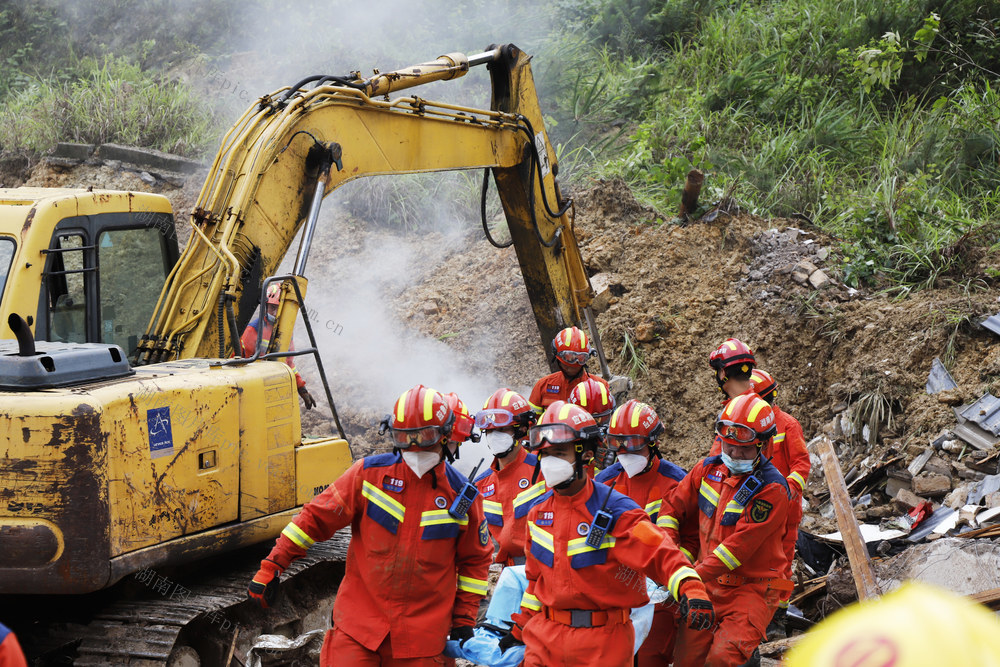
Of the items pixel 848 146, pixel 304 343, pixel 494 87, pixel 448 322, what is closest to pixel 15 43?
pixel 304 343

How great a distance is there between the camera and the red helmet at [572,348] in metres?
6.85

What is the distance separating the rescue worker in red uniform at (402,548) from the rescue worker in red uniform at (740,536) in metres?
1.18

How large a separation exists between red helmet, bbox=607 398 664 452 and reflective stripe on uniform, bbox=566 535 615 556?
1.15 meters

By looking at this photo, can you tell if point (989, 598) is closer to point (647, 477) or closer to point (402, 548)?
point (647, 477)

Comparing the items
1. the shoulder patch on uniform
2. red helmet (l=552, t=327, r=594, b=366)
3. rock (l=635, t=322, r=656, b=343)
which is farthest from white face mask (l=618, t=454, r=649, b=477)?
rock (l=635, t=322, r=656, b=343)

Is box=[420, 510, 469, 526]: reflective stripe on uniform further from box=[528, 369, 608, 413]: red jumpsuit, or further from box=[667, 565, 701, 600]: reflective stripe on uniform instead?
box=[528, 369, 608, 413]: red jumpsuit

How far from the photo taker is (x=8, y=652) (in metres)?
2.13

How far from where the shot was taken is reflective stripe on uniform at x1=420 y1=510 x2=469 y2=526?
409 cm

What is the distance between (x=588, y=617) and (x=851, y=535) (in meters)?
2.52

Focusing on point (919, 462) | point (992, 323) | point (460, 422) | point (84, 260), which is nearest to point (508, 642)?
point (460, 422)

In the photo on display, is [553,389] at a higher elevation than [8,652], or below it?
below

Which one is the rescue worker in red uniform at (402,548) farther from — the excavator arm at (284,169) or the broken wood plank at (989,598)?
the broken wood plank at (989,598)

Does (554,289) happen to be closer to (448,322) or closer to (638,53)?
(448,322)

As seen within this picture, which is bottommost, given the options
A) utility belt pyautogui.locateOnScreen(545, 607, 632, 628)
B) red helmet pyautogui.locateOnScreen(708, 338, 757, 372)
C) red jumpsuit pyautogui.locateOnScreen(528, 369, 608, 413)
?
utility belt pyautogui.locateOnScreen(545, 607, 632, 628)
